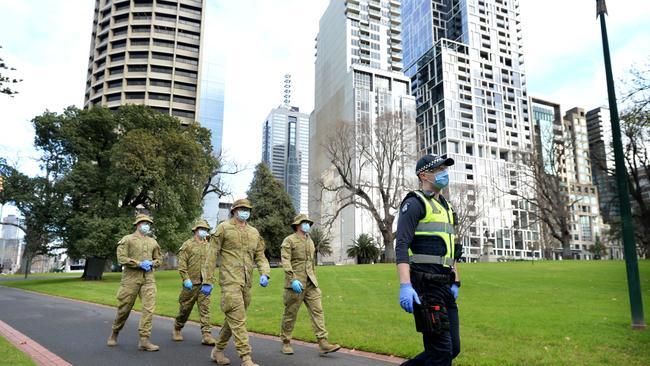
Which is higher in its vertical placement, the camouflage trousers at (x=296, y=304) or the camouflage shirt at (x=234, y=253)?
the camouflage shirt at (x=234, y=253)

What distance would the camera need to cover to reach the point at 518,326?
9.41 m

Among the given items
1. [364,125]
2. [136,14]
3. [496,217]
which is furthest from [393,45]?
[364,125]

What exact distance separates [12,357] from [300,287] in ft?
14.4

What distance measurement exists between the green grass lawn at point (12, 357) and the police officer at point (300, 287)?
372 cm

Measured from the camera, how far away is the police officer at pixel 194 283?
348 inches

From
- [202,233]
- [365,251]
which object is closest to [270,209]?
[365,251]

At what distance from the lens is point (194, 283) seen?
9445 mm

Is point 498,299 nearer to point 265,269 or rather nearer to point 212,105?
point 265,269

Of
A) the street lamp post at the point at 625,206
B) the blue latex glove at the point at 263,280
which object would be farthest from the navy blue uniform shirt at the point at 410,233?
the street lamp post at the point at 625,206

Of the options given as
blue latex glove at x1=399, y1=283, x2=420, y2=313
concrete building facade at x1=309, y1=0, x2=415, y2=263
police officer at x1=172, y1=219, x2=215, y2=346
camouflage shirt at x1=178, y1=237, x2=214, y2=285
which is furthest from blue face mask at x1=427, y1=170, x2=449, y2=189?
concrete building facade at x1=309, y1=0, x2=415, y2=263

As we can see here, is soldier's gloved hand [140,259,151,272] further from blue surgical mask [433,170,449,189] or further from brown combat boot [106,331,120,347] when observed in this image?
blue surgical mask [433,170,449,189]

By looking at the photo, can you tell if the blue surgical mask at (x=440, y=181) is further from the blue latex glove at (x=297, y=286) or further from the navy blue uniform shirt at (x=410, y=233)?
the blue latex glove at (x=297, y=286)

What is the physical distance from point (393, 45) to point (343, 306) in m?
122

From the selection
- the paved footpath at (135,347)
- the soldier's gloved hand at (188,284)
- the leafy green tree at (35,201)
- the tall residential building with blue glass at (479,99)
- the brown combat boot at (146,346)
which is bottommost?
the paved footpath at (135,347)
